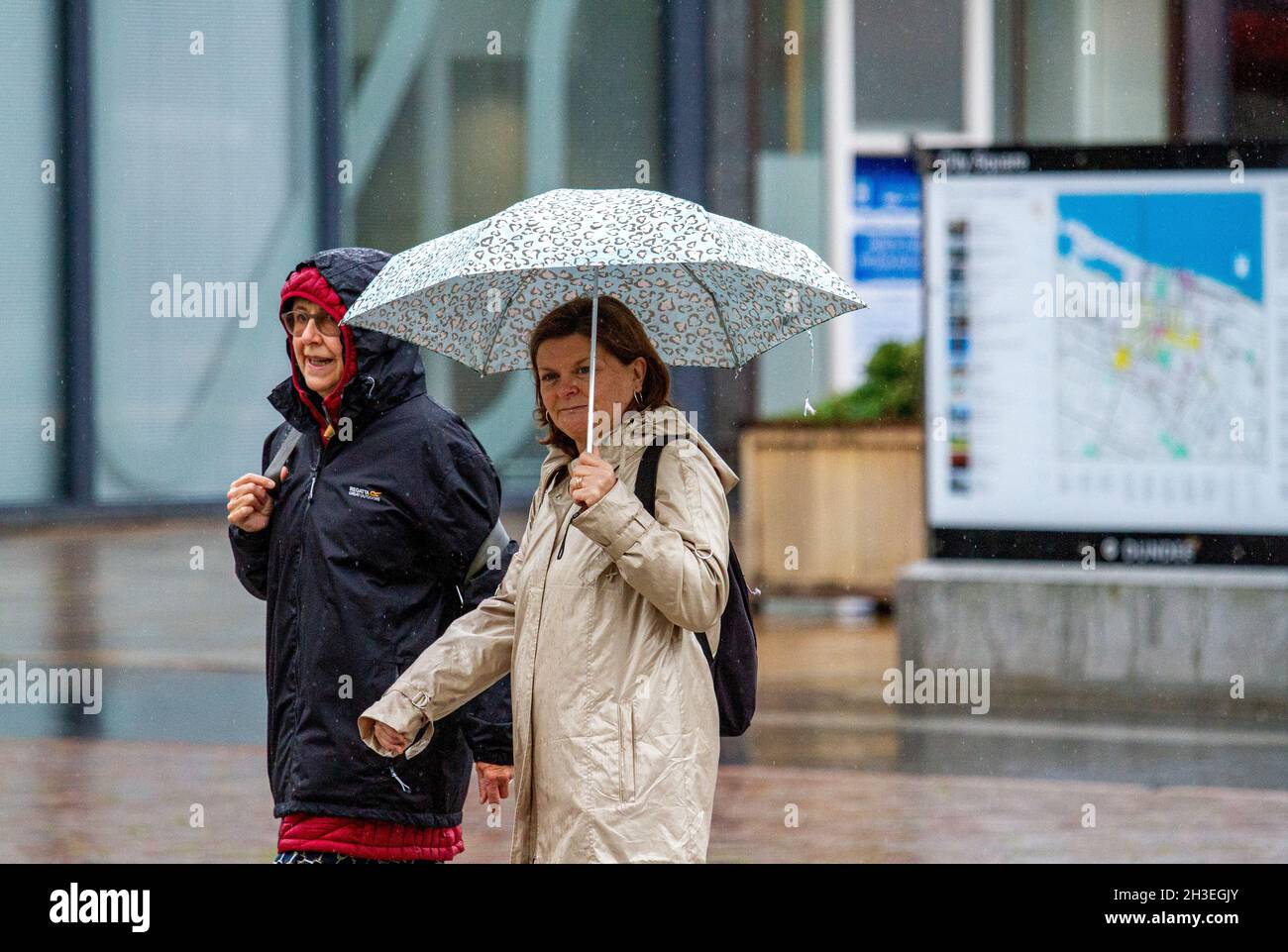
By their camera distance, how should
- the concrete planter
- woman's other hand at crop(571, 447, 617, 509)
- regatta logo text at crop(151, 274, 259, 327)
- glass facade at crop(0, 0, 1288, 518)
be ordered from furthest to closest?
regatta logo text at crop(151, 274, 259, 327) → glass facade at crop(0, 0, 1288, 518) → the concrete planter → woman's other hand at crop(571, 447, 617, 509)

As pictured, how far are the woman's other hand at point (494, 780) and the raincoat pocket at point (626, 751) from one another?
0.57m

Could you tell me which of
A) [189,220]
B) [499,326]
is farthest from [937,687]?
[189,220]

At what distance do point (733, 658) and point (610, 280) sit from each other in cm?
88

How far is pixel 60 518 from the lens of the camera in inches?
670

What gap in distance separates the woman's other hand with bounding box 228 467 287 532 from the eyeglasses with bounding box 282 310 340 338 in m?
0.32

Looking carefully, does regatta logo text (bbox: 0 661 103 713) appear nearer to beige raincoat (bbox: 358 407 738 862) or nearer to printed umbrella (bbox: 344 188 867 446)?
printed umbrella (bbox: 344 188 867 446)

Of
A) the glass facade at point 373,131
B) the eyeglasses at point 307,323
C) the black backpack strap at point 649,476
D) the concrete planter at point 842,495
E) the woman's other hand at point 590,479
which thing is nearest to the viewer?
the woman's other hand at point 590,479

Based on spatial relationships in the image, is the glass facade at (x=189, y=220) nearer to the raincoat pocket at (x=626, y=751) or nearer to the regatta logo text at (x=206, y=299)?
the regatta logo text at (x=206, y=299)

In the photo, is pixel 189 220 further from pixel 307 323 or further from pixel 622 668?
pixel 622 668

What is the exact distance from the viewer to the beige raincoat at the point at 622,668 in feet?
11.5

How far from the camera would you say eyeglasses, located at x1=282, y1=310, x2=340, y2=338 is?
4125 mm

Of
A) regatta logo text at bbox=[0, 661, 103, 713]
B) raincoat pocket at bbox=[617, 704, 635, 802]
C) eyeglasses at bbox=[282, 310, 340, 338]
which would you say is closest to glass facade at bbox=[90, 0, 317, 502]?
regatta logo text at bbox=[0, 661, 103, 713]

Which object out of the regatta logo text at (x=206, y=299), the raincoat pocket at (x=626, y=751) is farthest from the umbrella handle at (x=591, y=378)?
the regatta logo text at (x=206, y=299)
